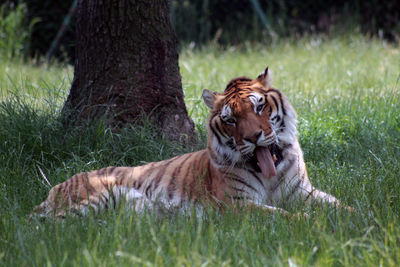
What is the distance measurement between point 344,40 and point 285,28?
2007 millimetres

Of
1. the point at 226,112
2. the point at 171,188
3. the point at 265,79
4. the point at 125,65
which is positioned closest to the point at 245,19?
the point at 125,65

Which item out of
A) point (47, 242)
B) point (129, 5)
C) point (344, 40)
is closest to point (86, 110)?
point (129, 5)

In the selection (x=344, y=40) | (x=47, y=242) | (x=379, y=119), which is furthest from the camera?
(x=344, y=40)

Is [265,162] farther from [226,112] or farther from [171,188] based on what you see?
[171,188]

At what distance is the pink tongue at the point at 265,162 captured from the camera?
3.78 meters

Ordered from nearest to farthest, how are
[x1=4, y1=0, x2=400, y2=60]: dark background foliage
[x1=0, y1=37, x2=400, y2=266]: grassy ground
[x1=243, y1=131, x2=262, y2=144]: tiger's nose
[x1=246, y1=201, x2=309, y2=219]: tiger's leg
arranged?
[x1=0, y1=37, x2=400, y2=266]: grassy ground → [x1=246, y1=201, x2=309, y2=219]: tiger's leg → [x1=243, y1=131, x2=262, y2=144]: tiger's nose → [x1=4, y1=0, x2=400, y2=60]: dark background foliage

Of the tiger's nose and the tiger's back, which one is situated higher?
the tiger's nose

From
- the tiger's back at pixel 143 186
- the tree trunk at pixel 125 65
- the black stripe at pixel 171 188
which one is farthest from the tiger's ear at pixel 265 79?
the tree trunk at pixel 125 65

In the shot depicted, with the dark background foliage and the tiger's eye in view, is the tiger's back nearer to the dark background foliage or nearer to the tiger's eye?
the tiger's eye

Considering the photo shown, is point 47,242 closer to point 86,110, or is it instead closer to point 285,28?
point 86,110

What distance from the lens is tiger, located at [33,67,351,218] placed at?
379cm

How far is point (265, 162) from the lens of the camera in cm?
380

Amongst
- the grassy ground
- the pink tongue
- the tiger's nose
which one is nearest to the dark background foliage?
the grassy ground

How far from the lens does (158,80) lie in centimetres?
536
